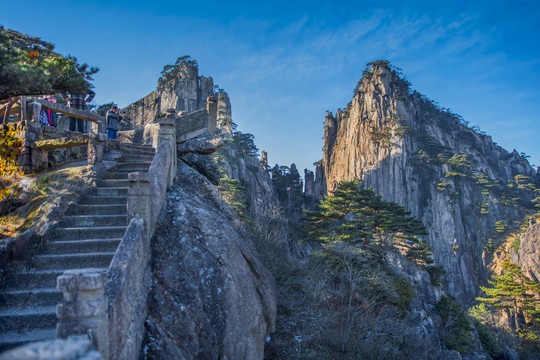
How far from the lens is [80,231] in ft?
21.7

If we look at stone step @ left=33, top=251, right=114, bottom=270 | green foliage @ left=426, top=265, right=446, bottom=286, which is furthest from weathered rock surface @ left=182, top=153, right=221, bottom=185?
green foliage @ left=426, top=265, right=446, bottom=286

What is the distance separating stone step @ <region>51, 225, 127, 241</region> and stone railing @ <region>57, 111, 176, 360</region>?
20.9 inches

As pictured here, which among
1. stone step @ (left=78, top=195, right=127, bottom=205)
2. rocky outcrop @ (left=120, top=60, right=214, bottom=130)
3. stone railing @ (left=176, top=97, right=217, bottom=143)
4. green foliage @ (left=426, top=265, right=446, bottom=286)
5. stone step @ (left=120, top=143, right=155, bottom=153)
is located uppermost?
rocky outcrop @ (left=120, top=60, right=214, bottom=130)

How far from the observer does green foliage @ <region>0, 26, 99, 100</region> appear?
23.8ft

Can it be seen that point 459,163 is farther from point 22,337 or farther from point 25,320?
point 22,337

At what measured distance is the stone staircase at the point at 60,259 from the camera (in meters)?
4.85

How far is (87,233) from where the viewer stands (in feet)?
21.8

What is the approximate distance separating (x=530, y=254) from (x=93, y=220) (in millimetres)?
50838

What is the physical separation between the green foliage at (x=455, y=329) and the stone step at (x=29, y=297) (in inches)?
821

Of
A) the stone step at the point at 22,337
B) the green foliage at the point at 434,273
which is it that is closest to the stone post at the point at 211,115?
the stone step at the point at 22,337

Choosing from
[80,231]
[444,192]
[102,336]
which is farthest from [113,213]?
[444,192]

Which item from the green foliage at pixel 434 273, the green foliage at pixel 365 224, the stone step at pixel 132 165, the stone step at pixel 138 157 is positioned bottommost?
the green foliage at pixel 434 273

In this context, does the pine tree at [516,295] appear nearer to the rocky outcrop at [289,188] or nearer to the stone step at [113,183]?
the rocky outcrop at [289,188]

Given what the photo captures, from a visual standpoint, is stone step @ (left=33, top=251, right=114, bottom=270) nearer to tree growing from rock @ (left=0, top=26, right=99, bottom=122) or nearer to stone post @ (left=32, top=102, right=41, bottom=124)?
tree growing from rock @ (left=0, top=26, right=99, bottom=122)
